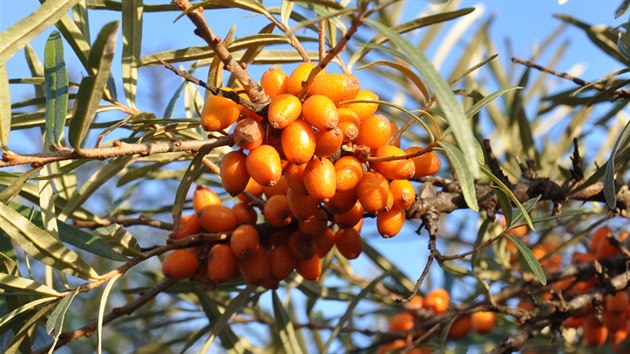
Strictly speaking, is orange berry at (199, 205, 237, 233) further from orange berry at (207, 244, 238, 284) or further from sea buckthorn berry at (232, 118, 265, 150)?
sea buckthorn berry at (232, 118, 265, 150)

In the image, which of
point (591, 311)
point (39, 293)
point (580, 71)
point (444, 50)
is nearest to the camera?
point (39, 293)

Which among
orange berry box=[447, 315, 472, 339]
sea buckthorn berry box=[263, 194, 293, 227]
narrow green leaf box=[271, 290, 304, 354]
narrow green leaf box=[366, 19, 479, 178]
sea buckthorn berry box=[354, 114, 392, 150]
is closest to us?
narrow green leaf box=[366, 19, 479, 178]

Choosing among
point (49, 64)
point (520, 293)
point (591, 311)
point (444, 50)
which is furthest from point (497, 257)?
point (49, 64)

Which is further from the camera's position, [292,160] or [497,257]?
[497,257]

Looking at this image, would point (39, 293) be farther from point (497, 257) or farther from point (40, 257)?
point (497, 257)

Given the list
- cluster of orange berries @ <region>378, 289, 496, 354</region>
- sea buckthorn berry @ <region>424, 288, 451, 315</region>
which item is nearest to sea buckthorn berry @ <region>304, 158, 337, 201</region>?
cluster of orange berries @ <region>378, 289, 496, 354</region>

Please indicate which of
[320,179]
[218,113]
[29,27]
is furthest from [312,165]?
[29,27]

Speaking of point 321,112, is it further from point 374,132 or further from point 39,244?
point 39,244
